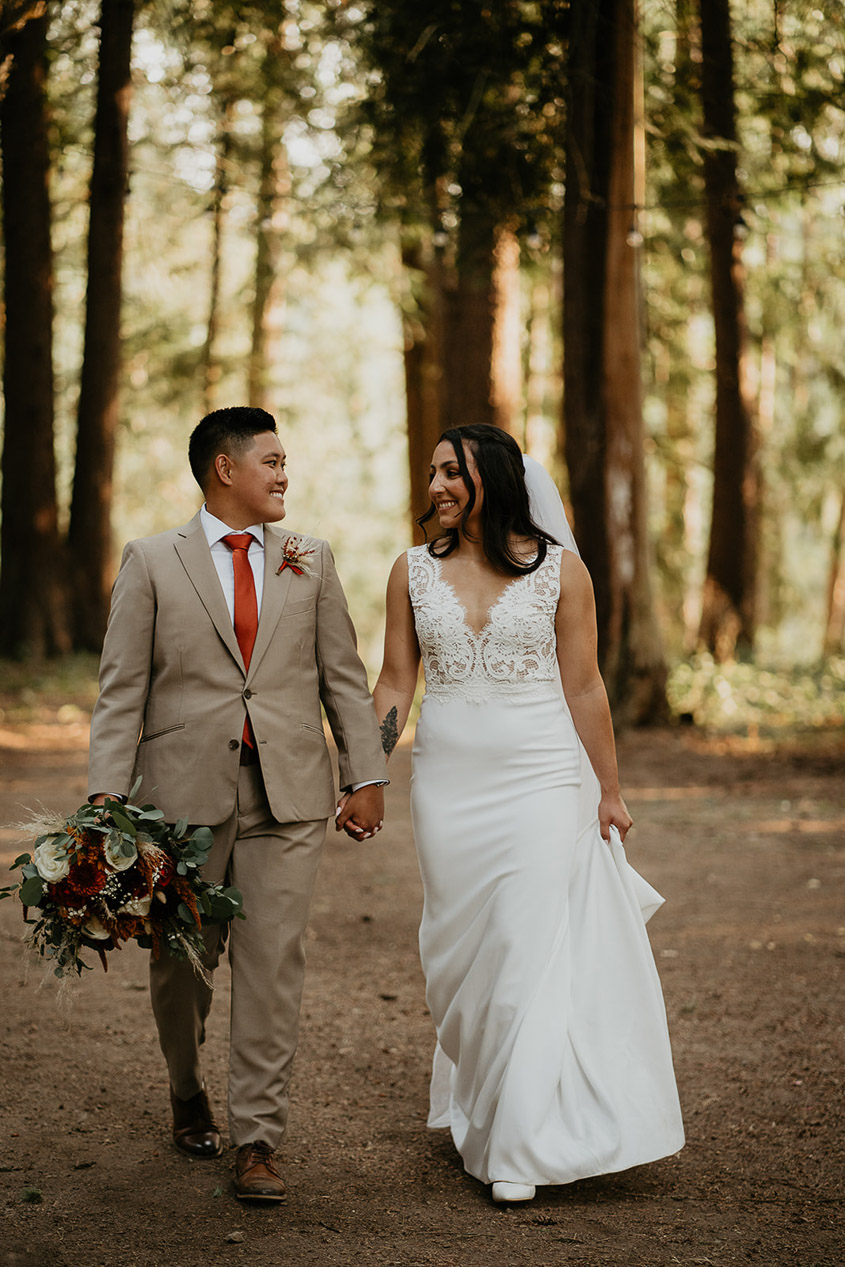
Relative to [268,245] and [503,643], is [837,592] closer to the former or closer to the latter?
[268,245]

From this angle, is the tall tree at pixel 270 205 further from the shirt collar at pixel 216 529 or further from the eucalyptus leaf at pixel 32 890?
the eucalyptus leaf at pixel 32 890

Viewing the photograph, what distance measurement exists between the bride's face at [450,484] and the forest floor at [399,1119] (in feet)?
6.75

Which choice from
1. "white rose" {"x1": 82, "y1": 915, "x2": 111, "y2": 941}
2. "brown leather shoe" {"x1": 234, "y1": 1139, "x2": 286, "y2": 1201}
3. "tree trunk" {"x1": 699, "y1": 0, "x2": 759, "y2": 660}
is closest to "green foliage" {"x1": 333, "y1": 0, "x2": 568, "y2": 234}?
"tree trunk" {"x1": 699, "y1": 0, "x2": 759, "y2": 660}

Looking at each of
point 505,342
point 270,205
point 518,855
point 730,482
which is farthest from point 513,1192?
point 270,205

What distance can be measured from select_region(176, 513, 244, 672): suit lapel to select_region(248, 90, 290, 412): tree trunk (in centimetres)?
1430

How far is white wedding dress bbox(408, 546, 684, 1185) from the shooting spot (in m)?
4.10

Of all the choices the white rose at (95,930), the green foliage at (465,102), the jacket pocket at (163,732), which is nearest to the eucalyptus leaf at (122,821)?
the white rose at (95,930)

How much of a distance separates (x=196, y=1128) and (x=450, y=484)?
240cm

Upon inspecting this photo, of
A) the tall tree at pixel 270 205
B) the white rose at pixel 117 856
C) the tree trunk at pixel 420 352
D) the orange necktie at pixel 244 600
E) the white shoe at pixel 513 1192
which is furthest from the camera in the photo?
the tree trunk at pixel 420 352

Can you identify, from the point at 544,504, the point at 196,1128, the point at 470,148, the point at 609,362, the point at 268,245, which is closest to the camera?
the point at 196,1128

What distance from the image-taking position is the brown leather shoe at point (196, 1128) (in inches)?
173

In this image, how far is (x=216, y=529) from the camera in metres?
4.30

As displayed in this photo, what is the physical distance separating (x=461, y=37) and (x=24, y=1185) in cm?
1174

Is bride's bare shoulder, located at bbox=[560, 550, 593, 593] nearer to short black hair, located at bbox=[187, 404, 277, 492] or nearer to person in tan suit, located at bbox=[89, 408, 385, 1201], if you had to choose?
person in tan suit, located at bbox=[89, 408, 385, 1201]
